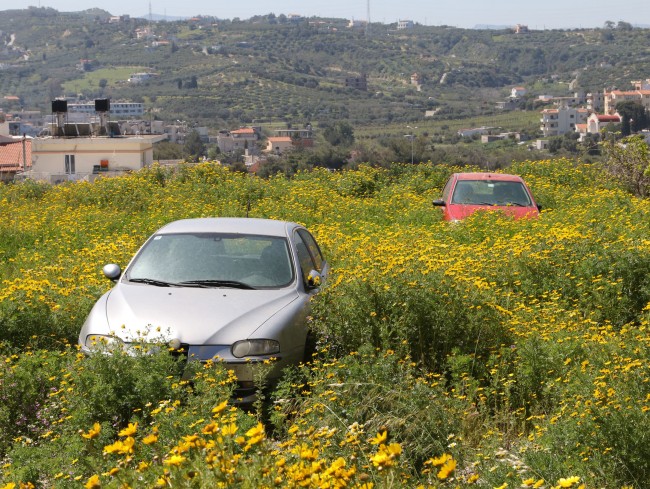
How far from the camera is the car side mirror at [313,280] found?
8573mm

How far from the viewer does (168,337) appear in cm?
736

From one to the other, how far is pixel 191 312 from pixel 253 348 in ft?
2.00

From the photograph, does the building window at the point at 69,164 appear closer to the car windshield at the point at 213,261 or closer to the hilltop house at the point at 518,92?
the car windshield at the point at 213,261

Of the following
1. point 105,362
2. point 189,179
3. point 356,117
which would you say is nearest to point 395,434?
point 105,362

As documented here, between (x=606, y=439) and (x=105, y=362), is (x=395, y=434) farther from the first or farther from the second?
(x=105, y=362)

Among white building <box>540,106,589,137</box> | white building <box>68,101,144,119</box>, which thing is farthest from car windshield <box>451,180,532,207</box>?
white building <box>68,101,144,119</box>

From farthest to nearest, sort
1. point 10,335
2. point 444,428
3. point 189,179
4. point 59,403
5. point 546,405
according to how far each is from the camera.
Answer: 1. point 189,179
2. point 10,335
3. point 546,405
4. point 59,403
5. point 444,428

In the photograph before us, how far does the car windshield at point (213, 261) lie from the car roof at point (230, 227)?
0.21 ft

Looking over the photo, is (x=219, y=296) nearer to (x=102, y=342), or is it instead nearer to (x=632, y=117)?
(x=102, y=342)

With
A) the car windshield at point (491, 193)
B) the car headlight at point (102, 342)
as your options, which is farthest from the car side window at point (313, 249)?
the car windshield at point (491, 193)

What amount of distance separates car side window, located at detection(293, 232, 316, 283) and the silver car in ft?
0.05

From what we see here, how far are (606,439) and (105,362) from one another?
3170 millimetres

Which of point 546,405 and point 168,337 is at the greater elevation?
point 168,337

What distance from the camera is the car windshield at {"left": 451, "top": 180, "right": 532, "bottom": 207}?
1728 cm
